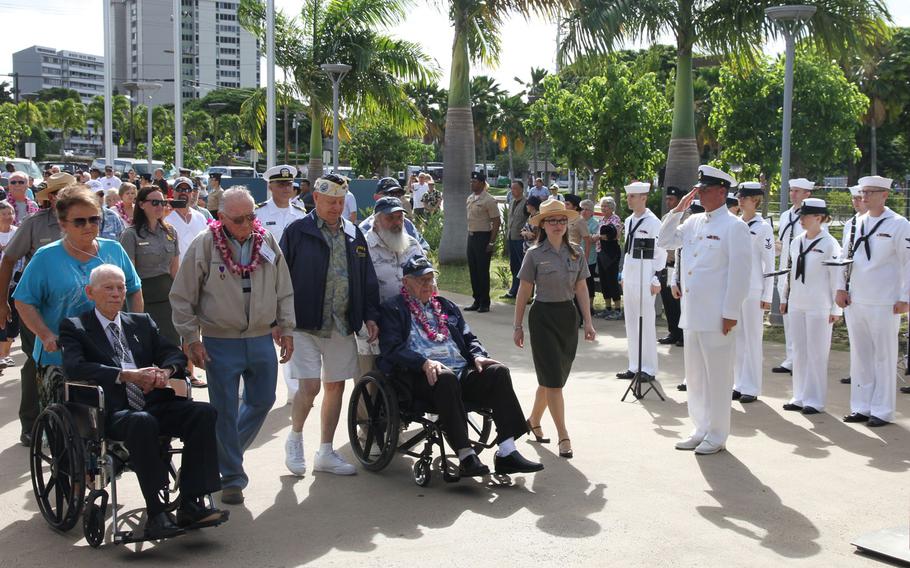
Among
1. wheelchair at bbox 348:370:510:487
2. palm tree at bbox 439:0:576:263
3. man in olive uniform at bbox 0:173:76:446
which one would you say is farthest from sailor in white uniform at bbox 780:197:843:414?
palm tree at bbox 439:0:576:263

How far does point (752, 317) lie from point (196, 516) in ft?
20.7

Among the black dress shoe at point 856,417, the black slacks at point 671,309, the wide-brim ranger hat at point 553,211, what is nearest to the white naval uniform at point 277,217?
the wide-brim ranger hat at point 553,211

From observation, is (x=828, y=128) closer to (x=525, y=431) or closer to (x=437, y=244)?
(x=437, y=244)

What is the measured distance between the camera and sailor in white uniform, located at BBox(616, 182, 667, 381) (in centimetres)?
1051

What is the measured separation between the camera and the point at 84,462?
5613mm

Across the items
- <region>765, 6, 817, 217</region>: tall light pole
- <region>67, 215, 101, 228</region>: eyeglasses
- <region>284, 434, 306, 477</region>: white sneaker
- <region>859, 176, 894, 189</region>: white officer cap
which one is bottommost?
<region>284, 434, 306, 477</region>: white sneaker

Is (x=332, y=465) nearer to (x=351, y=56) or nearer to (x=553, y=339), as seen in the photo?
(x=553, y=339)

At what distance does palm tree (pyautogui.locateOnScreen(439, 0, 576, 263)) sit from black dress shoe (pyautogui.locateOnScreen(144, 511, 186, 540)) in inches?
620

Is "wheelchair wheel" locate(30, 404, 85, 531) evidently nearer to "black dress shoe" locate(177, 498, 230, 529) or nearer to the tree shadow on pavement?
"black dress shoe" locate(177, 498, 230, 529)

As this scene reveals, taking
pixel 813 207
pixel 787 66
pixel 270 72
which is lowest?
pixel 813 207

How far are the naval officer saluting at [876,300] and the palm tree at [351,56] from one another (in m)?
21.1

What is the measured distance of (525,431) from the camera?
7.09 metres

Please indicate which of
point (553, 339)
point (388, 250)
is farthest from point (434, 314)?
point (553, 339)

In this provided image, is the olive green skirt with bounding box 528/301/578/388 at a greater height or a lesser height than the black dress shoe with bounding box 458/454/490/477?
greater
